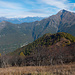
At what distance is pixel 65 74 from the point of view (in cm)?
755

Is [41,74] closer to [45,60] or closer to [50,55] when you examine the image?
[50,55]

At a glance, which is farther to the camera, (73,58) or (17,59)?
(17,59)

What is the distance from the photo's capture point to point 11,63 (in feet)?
138

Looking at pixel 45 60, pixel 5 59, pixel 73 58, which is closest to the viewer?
pixel 73 58

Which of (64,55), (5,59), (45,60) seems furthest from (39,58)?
(5,59)

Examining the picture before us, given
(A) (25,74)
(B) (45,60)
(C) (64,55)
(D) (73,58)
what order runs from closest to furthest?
(A) (25,74), (D) (73,58), (C) (64,55), (B) (45,60)

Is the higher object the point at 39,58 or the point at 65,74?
the point at 65,74

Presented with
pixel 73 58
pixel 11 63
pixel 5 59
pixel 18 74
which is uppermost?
pixel 18 74

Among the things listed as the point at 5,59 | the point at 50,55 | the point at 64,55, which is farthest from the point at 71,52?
the point at 5,59

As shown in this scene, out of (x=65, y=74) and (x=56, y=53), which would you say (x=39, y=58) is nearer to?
(x=56, y=53)

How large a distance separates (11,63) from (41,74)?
124 ft

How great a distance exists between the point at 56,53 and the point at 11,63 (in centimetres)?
2410

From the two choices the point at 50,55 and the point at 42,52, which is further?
the point at 42,52

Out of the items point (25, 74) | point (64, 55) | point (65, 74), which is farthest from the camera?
point (64, 55)
